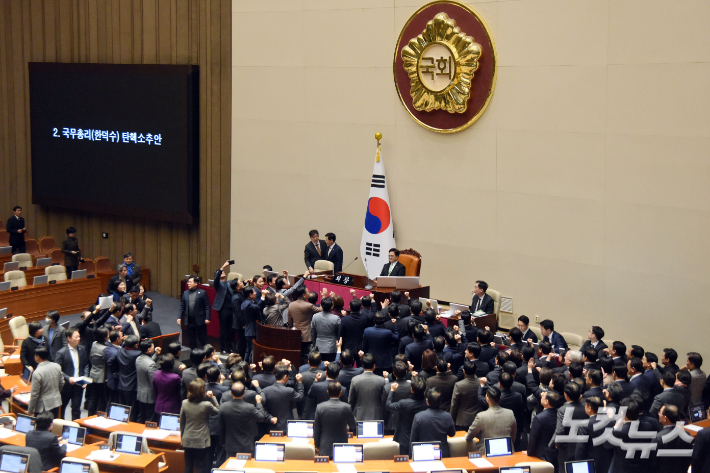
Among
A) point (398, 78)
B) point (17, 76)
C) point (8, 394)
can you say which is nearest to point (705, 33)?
point (398, 78)

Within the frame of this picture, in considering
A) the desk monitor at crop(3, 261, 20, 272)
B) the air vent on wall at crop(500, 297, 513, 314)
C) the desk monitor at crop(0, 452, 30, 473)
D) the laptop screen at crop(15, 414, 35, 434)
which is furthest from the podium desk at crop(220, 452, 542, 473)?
the desk monitor at crop(3, 261, 20, 272)

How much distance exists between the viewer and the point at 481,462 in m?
7.11

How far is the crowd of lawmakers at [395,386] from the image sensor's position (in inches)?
277

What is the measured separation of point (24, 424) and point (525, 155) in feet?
25.8

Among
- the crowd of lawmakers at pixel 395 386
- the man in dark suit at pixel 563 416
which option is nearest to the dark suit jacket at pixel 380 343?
the crowd of lawmakers at pixel 395 386

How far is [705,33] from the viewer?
1009 cm

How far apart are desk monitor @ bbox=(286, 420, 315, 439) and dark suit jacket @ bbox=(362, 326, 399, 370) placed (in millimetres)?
1661

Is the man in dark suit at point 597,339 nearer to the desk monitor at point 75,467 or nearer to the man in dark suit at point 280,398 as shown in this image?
the man in dark suit at point 280,398

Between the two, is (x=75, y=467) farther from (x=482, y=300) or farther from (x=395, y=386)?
(x=482, y=300)

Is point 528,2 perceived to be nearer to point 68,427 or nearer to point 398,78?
point 398,78

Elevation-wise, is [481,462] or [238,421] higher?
[238,421]

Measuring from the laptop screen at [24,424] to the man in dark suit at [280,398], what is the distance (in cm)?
249

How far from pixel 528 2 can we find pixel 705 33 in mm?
2657

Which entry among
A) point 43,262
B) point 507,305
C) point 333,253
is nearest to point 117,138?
point 43,262
